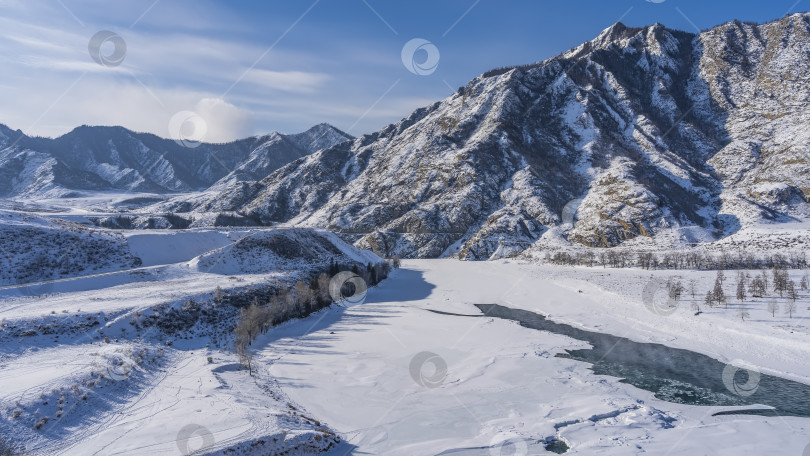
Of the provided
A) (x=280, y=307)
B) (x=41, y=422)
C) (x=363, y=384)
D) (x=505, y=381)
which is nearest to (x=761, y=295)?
(x=505, y=381)

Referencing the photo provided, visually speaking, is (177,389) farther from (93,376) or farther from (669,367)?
(669,367)

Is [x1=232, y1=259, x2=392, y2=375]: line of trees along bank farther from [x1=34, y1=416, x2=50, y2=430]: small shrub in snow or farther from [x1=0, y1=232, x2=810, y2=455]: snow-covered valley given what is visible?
[x1=34, y1=416, x2=50, y2=430]: small shrub in snow

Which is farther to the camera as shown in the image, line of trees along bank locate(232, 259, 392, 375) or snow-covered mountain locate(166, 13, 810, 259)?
snow-covered mountain locate(166, 13, 810, 259)

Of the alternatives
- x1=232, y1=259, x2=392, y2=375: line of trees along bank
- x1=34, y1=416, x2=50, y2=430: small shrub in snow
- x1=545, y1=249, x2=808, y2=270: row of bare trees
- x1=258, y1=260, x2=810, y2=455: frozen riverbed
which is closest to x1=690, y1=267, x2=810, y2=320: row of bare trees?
x1=258, y1=260, x2=810, y2=455: frozen riverbed

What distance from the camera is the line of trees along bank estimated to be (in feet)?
138

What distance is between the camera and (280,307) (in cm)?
5625

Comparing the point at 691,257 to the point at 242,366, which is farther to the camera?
the point at 691,257

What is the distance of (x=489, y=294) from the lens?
273 feet

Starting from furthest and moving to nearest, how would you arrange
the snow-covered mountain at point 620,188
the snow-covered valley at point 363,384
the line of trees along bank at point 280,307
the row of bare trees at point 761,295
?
the snow-covered mountain at point 620,188, the row of bare trees at point 761,295, the line of trees along bank at point 280,307, the snow-covered valley at point 363,384

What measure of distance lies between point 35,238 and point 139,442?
210 ft

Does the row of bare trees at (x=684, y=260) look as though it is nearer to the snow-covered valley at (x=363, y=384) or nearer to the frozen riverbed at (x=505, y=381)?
the snow-covered valley at (x=363, y=384)

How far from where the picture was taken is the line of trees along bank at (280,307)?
138 ft

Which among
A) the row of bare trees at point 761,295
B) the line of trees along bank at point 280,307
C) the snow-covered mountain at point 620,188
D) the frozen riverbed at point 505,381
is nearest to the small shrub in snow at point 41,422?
the frozen riverbed at point 505,381

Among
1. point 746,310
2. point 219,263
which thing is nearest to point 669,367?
point 746,310
